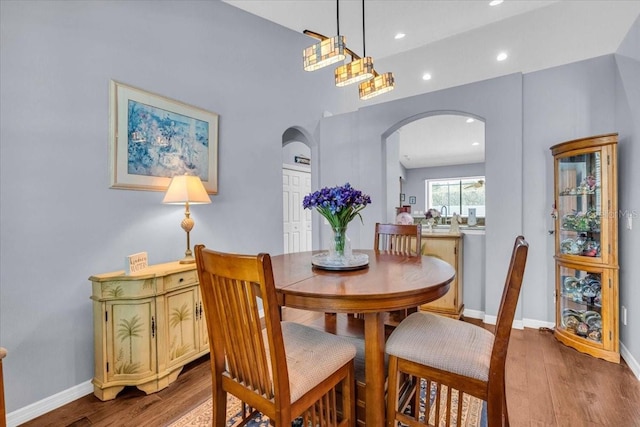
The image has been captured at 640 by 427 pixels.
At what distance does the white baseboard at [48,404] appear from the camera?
5.68 feet

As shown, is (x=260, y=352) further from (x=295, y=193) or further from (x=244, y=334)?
(x=295, y=193)

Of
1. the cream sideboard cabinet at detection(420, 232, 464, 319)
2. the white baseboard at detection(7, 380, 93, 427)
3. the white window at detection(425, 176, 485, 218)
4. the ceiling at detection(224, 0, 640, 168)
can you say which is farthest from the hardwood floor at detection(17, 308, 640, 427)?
the white window at detection(425, 176, 485, 218)

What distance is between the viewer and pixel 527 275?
2.91 metres

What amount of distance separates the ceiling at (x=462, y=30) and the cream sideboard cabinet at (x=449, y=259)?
2544mm

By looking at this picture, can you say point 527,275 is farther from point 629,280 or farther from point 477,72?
point 477,72

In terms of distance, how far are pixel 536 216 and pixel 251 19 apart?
361 cm

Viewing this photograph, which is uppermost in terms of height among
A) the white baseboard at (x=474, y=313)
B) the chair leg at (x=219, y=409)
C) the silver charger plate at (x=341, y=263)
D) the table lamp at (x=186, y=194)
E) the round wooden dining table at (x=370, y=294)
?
the table lamp at (x=186, y=194)

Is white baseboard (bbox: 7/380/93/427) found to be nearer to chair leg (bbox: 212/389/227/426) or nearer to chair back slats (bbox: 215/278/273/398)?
chair leg (bbox: 212/389/227/426)

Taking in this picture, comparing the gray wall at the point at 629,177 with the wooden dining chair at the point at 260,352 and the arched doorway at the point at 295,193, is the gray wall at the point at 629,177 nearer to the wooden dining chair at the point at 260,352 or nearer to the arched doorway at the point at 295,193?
the wooden dining chair at the point at 260,352

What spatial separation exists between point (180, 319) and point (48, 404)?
83 centimetres

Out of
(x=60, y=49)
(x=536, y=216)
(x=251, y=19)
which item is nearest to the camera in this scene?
(x=60, y=49)

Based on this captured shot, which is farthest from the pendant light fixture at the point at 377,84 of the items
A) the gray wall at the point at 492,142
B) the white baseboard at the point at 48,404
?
the white baseboard at the point at 48,404

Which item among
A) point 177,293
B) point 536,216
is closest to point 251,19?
point 177,293

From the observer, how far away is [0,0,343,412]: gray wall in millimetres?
1753
